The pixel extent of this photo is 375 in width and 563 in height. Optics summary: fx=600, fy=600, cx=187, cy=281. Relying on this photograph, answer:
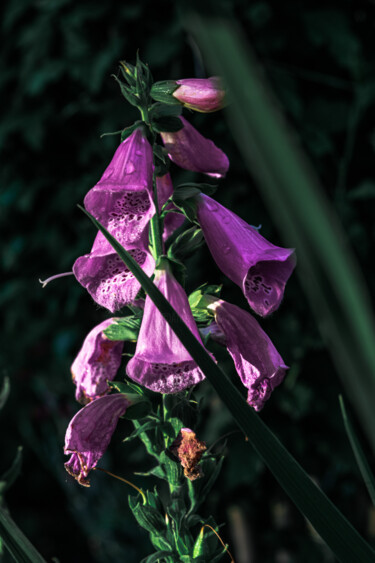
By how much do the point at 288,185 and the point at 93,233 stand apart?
1070mm

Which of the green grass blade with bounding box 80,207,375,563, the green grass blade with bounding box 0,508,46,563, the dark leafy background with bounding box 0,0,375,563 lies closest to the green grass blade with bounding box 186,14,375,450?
the green grass blade with bounding box 80,207,375,563

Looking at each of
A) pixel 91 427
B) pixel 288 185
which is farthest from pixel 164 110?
pixel 288 185

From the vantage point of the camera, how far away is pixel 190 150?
0.45m

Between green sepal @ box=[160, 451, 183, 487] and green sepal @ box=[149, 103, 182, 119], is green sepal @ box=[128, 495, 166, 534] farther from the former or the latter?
green sepal @ box=[149, 103, 182, 119]

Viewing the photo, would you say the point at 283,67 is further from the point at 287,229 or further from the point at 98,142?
the point at 287,229

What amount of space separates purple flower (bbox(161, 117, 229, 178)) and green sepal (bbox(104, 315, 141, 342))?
13 cm

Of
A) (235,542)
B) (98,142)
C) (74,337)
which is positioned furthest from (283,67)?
(235,542)

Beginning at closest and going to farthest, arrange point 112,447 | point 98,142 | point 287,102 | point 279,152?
1. point 279,152
2. point 287,102
3. point 98,142
4. point 112,447

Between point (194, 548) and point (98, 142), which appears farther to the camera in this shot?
point (98, 142)

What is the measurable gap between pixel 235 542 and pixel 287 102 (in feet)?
3.01

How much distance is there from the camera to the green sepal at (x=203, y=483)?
391 millimetres

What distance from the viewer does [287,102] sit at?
1.01m

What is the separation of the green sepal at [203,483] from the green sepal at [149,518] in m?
0.02

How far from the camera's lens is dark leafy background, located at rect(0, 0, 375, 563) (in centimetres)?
104
